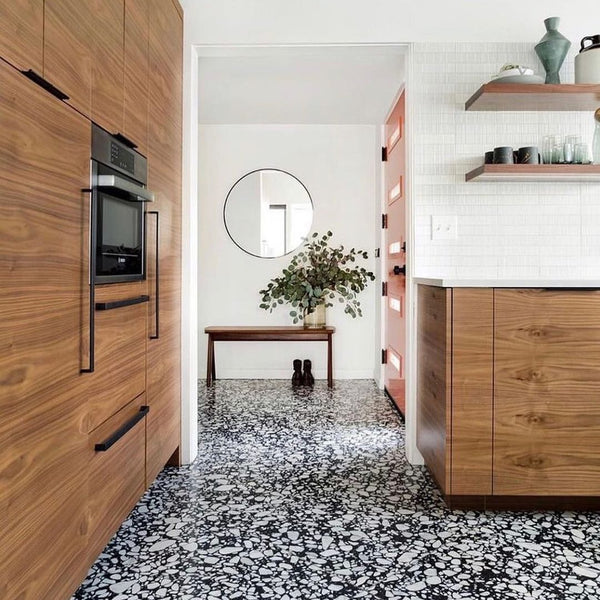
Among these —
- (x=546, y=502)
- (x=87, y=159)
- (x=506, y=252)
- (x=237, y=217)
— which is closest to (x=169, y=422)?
(x=87, y=159)

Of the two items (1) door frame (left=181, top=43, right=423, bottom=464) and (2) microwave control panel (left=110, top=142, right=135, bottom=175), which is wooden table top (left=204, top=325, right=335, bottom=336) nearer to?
(1) door frame (left=181, top=43, right=423, bottom=464)

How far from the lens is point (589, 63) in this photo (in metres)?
2.54

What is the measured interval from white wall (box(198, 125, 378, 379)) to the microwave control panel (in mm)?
3097

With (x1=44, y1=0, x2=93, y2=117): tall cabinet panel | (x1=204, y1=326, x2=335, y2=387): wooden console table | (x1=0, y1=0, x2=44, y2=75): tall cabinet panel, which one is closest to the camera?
(x1=0, y1=0, x2=44, y2=75): tall cabinet panel

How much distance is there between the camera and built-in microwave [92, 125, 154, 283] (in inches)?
60.6

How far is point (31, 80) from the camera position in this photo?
1.15 m

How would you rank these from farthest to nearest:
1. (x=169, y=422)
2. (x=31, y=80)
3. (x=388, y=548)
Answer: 1. (x=169, y=422)
2. (x=388, y=548)
3. (x=31, y=80)

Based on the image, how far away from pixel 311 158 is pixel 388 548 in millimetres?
3657

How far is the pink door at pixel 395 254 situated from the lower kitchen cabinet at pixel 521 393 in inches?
58.1

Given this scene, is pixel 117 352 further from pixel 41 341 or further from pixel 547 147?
pixel 547 147

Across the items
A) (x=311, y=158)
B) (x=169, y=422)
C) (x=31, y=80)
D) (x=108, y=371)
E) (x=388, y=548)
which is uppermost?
(x=311, y=158)

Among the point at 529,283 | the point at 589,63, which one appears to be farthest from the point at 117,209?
the point at 589,63

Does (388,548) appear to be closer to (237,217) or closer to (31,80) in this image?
(31,80)

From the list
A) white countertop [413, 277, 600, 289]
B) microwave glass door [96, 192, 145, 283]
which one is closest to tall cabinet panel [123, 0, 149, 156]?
microwave glass door [96, 192, 145, 283]
